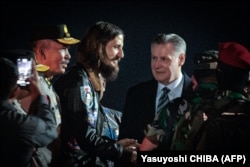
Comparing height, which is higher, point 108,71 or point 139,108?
point 108,71

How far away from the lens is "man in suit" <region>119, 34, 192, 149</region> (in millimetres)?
2355

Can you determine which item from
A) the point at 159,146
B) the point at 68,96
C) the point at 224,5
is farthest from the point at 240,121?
the point at 68,96

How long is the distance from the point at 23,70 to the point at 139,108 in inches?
27.4

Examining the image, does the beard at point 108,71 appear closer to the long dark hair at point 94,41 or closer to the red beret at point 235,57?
the long dark hair at point 94,41

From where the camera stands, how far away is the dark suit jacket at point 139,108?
2361 mm

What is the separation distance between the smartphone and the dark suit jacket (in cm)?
60

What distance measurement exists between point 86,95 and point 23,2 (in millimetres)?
703

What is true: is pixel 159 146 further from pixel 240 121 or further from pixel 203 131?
pixel 240 121

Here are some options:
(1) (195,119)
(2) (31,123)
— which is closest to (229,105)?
Answer: (1) (195,119)

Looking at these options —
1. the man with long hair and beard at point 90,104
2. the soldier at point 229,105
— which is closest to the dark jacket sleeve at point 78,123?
the man with long hair and beard at point 90,104

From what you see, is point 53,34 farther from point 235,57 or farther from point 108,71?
point 235,57

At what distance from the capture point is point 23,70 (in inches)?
83.7

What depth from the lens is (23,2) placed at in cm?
244

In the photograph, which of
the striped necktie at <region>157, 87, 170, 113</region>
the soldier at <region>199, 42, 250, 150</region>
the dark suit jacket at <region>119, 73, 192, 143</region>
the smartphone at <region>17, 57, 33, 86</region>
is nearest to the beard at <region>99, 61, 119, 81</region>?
the dark suit jacket at <region>119, 73, 192, 143</region>
